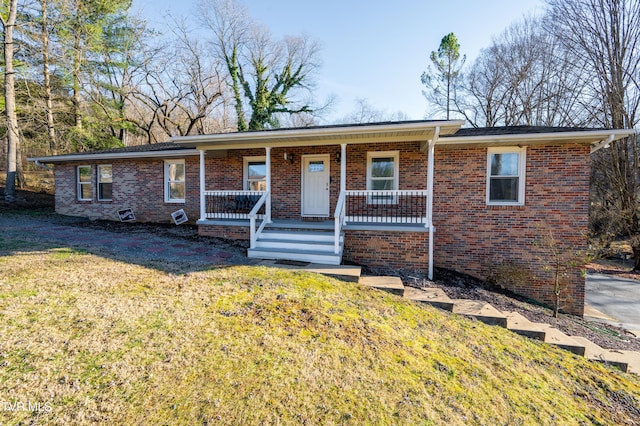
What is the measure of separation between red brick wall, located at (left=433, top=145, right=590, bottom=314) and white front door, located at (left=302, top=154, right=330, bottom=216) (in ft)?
10.4

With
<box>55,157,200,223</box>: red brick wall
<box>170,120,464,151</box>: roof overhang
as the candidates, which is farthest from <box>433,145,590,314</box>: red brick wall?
<box>55,157,200,223</box>: red brick wall

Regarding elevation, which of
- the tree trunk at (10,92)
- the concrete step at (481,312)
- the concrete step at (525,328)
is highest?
the tree trunk at (10,92)

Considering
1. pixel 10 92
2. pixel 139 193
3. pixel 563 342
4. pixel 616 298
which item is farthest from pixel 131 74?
pixel 616 298

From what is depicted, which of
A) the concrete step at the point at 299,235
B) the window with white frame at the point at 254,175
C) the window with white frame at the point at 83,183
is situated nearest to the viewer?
the concrete step at the point at 299,235

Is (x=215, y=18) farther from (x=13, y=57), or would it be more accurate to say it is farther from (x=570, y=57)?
(x=570, y=57)

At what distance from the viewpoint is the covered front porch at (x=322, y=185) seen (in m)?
6.73

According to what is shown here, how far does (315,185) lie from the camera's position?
8945 mm

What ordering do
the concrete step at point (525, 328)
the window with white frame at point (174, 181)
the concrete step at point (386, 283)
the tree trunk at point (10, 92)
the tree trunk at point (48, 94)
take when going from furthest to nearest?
the tree trunk at point (48, 94) → the tree trunk at point (10, 92) → the window with white frame at point (174, 181) → the concrete step at point (386, 283) → the concrete step at point (525, 328)

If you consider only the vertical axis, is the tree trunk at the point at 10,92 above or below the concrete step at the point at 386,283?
above

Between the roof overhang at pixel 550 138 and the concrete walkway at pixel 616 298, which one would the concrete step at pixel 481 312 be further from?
the concrete walkway at pixel 616 298

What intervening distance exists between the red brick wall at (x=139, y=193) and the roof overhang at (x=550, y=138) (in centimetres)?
824

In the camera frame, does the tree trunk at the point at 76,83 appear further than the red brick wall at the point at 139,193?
Yes

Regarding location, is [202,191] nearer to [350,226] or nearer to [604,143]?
[350,226]

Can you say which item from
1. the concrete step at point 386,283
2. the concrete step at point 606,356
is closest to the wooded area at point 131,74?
the concrete step at point 386,283
